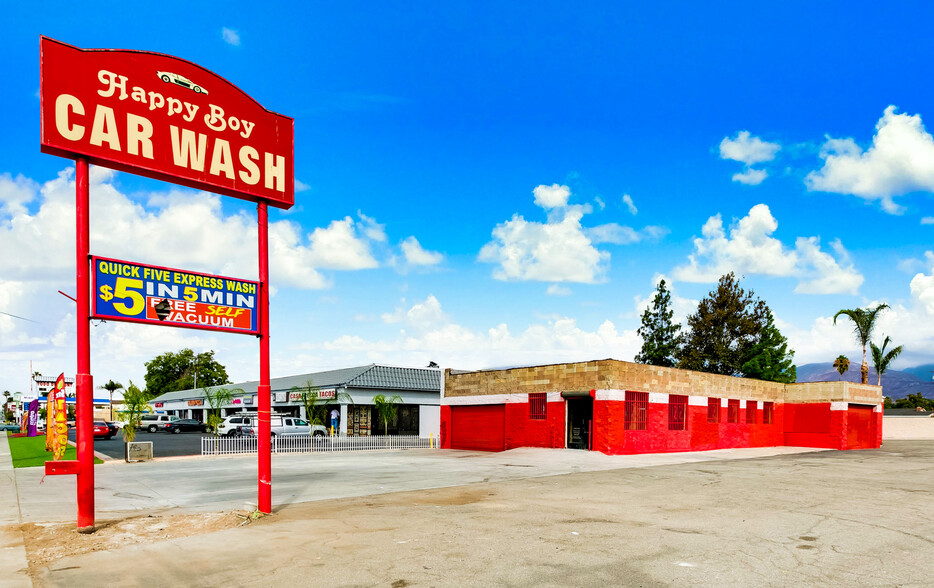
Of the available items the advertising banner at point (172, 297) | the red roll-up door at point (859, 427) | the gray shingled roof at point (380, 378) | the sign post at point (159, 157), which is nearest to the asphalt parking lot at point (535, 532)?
the sign post at point (159, 157)

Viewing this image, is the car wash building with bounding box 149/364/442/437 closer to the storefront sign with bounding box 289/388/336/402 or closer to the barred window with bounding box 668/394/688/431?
the storefront sign with bounding box 289/388/336/402

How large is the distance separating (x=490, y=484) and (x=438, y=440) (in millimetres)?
22044

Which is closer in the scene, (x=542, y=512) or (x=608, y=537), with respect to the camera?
(x=608, y=537)

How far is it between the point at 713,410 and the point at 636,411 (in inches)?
289

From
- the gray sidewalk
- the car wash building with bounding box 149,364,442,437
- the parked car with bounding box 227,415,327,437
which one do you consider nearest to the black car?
the car wash building with bounding box 149,364,442,437

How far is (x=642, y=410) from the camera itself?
3095 centimetres

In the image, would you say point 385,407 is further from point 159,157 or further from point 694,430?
point 159,157

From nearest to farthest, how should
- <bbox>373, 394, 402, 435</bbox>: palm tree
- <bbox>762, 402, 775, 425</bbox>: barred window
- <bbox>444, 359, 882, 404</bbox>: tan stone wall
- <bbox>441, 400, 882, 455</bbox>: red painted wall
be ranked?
<bbox>441, 400, 882, 455</bbox>: red painted wall → <bbox>444, 359, 882, 404</bbox>: tan stone wall → <bbox>762, 402, 775, 425</bbox>: barred window → <bbox>373, 394, 402, 435</bbox>: palm tree

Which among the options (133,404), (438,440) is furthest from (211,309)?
(438,440)

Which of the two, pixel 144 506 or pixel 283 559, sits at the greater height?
pixel 283 559

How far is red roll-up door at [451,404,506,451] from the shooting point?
113ft

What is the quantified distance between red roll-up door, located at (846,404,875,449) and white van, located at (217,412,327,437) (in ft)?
105

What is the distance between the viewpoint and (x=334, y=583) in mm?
7543

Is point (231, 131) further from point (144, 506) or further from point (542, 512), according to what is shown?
point (542, 512)
